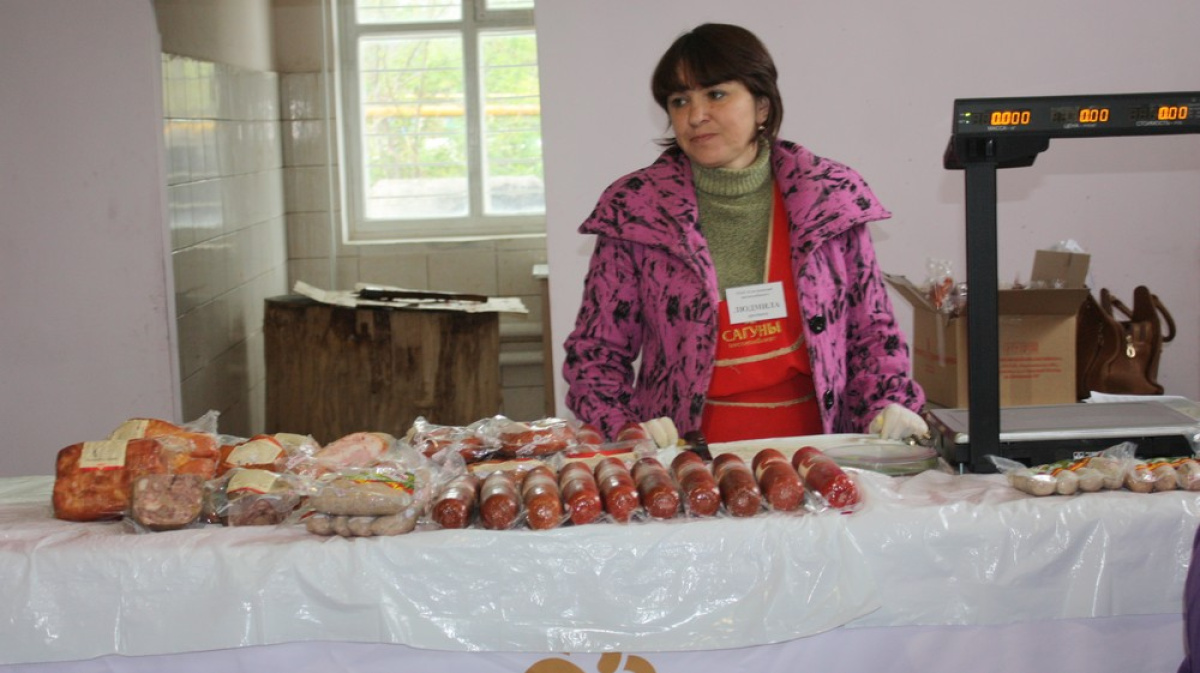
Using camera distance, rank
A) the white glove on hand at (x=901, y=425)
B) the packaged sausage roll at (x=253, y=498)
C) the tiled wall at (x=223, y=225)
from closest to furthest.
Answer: the packaged sausage roll at (x=253, y=498), the white glove on hand at (x=901, y=425), the tiled wall at (x=223, y=225)

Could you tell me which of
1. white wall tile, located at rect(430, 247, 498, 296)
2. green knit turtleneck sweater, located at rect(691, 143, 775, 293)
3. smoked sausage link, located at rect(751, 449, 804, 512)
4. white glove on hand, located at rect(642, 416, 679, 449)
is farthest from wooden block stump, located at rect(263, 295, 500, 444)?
smoked sausage link, located at rect(751, 449, 804, 512)

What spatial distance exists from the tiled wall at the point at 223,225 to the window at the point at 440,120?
0.54 metres

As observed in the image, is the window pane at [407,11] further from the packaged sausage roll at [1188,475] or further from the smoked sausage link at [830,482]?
the packaged sausage roll at [1188,475]

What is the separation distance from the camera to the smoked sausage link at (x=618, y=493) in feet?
5.67

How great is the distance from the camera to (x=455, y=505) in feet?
5.71

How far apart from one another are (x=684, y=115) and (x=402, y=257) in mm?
4525

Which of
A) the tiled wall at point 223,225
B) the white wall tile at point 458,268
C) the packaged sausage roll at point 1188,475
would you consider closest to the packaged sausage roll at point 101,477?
the packaged sausage roll at point 1188,475

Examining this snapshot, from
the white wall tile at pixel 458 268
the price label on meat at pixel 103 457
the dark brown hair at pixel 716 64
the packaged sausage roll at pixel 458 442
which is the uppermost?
the dark brown hair at pixel 716 64

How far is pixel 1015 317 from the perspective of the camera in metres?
3.58

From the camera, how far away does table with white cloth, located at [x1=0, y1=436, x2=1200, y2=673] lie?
1.68 m

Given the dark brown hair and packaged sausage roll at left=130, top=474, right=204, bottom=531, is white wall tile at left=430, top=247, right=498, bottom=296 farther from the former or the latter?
packaged sausage roll at left=130, top=474, right=204, bottom=531

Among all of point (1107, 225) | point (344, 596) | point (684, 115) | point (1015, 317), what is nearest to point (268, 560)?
point (344, 596)

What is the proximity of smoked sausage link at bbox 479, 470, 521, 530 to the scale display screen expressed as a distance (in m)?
0.90

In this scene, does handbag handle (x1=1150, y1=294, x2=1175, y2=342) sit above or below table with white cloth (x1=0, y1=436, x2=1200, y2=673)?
above
